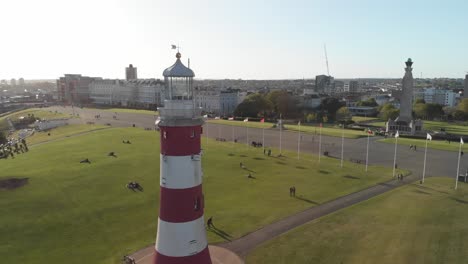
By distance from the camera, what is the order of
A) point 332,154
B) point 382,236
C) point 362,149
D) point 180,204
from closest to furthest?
point 180,204 < point 382,236 < point 332,154 < point 362,149

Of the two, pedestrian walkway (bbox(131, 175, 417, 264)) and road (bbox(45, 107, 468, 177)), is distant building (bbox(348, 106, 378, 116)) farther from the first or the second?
pedestrian walkway (bbox(131, 175, 417, 264))

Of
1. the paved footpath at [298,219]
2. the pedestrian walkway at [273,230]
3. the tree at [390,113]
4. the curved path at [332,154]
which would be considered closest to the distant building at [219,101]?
the curved path at [332,154]

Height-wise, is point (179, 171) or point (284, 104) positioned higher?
point (179, 171)

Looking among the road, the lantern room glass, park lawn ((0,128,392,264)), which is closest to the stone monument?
the road

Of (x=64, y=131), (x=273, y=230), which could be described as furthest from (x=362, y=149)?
(x=64, y=131)

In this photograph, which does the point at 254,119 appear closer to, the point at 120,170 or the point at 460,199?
the point at 120,170

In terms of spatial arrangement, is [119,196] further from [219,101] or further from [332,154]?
[219,101]

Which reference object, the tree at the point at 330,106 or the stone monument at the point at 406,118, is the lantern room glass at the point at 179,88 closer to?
the stone monument at the point at 406,118
